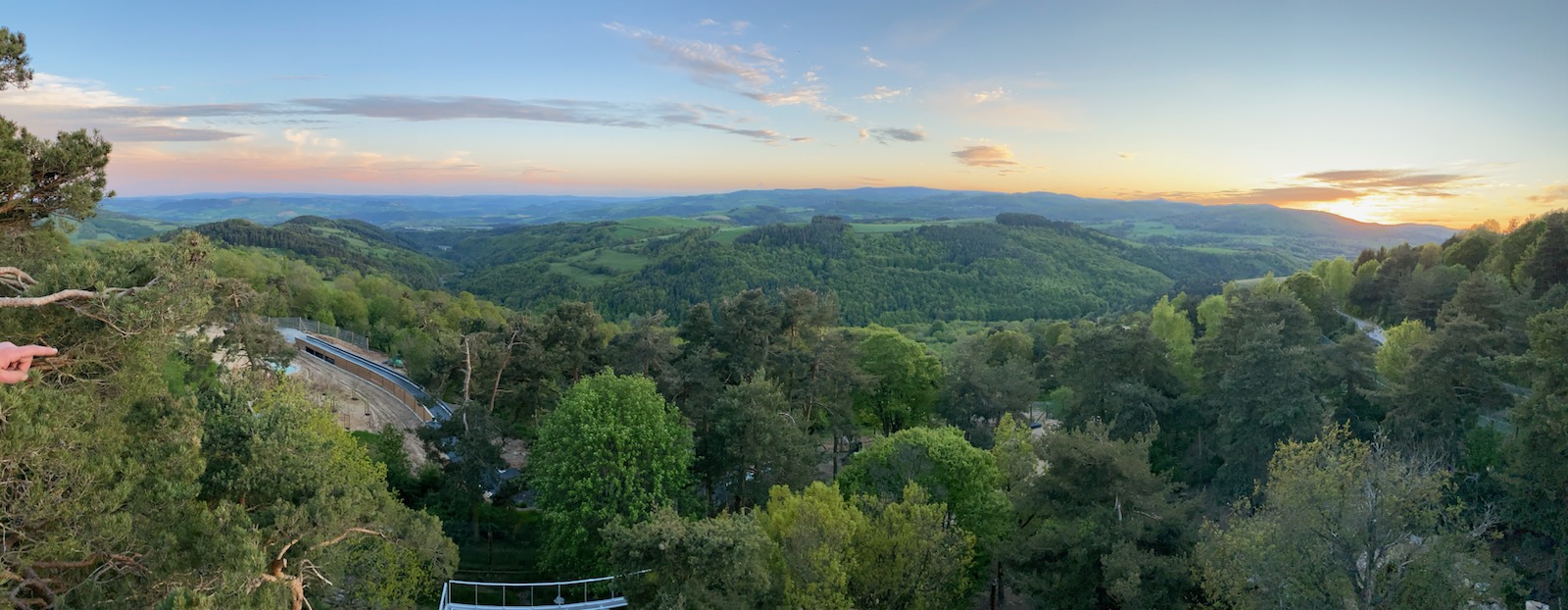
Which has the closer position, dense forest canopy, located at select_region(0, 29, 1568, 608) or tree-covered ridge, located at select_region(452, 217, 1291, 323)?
dense forest canopy, located at select_region(0, 29, 1568, 608)

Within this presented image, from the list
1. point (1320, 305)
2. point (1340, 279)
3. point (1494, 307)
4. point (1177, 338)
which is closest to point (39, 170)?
point (1494, 307)

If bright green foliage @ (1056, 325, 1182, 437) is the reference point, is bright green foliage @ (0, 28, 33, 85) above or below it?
above

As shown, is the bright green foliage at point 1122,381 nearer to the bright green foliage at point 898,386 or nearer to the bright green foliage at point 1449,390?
the bright green foliage at point 898,386

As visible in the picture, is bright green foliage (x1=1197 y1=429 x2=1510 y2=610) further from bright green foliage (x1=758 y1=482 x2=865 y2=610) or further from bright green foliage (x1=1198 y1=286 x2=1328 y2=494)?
bright green foliage (x1=1198 y1=286 x2=1328 y2=494)

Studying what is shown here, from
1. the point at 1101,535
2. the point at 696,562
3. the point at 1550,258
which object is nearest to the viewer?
the point at 696,562

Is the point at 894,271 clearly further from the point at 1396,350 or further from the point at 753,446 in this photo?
the point at 753,446

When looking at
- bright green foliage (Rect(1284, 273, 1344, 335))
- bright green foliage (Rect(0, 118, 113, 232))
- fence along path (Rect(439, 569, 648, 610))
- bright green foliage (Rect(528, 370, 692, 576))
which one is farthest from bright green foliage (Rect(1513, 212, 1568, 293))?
bright green foliage (Rect(0, 118, 113, 232))

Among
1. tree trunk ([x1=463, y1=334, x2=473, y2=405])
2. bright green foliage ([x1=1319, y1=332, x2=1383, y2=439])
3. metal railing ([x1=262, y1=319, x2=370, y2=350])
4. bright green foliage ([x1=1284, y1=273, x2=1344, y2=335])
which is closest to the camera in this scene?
bright green foliage ([x1=1319, y1=332, x2=1383, y2=439])
